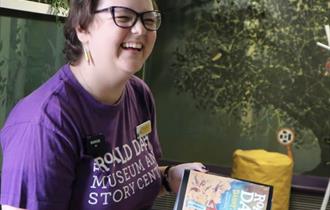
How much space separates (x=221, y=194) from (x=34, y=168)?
0.47 meters

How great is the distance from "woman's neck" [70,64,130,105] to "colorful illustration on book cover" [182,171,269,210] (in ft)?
1.06

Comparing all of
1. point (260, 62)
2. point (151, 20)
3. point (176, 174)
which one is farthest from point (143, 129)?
point (260, 62)

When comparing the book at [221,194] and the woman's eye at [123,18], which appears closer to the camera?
the woman's eye at [123,18]

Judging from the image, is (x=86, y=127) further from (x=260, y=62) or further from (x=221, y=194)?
(x=260, y=62)

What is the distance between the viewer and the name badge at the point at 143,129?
124cm

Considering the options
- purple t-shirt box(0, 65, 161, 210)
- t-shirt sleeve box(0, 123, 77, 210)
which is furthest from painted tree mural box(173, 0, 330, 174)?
t-shirt sleeve box(0, 123, 77, 210)

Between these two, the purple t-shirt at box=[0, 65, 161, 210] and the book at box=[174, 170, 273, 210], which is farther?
the book at box=[174, 170, 273, 210]

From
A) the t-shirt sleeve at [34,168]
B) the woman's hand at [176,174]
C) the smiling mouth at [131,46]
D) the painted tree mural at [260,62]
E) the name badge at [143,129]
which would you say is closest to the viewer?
the t-shirt sleeve at [34,168]

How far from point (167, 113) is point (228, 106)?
16.1 inches

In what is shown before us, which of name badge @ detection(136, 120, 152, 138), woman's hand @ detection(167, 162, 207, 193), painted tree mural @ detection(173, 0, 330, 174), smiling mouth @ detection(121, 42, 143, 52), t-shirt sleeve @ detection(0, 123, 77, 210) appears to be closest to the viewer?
t-shirt sleeve @ detection(0, 123, 77, 210)

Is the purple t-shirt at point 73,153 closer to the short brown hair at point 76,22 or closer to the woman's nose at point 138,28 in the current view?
the short brown hair at point 76,22

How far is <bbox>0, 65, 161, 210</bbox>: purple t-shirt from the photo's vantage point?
0.96 meters

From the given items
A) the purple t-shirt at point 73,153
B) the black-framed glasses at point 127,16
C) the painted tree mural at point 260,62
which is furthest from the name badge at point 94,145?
the painted tree mural at point 260,62

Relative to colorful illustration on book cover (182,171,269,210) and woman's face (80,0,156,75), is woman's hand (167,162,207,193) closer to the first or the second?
colorful illustration on book cover (182,171,269,210)
